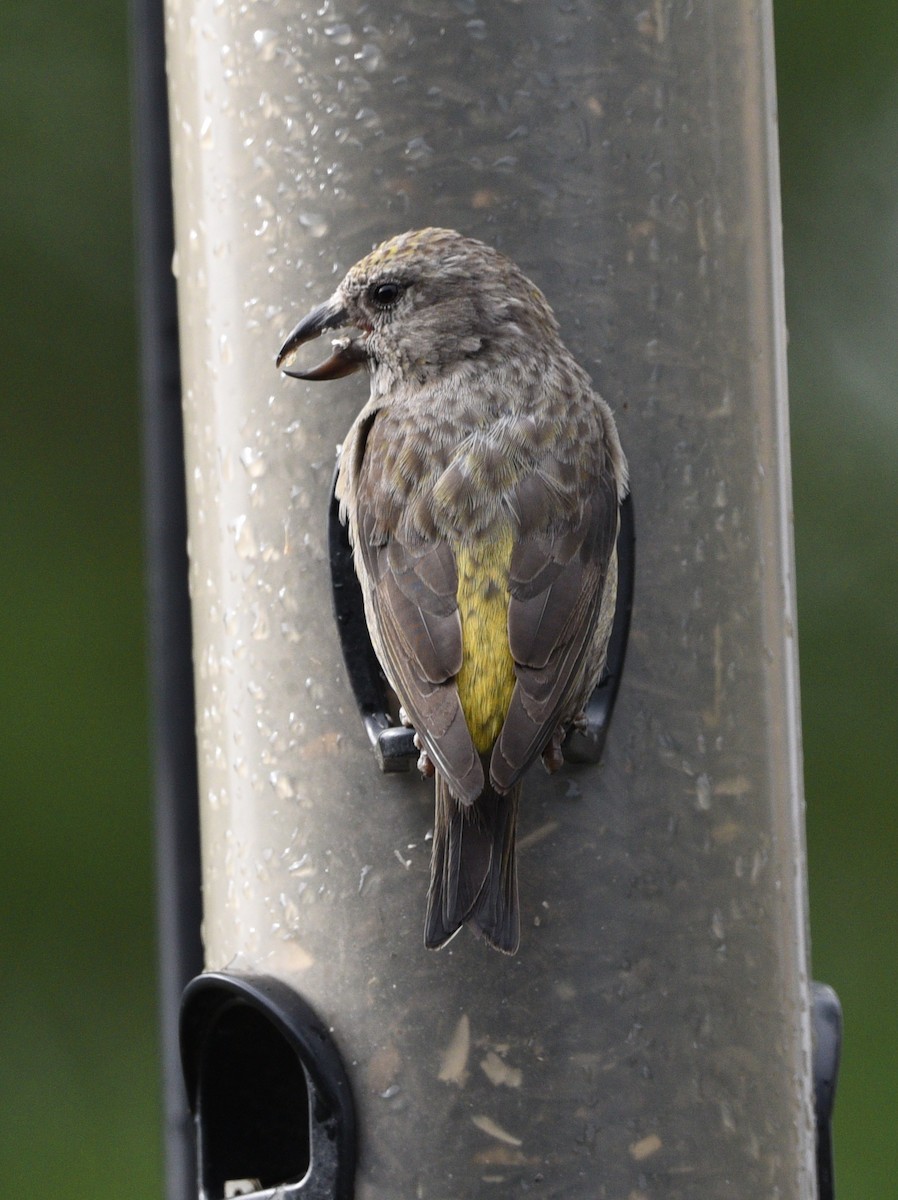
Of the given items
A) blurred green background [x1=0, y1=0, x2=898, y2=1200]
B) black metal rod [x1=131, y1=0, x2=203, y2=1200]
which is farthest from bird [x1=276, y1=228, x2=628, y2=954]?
blurred green background [x1=0, y1=0, x2=898, y2=1200]

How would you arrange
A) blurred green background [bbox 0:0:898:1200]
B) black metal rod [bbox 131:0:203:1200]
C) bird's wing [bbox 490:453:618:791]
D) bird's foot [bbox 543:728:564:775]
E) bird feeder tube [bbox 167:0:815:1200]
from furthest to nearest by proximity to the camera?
blurred green background [bbox 0:0:898:1200], black metal rod [bbox 131:0:203:1200], bird feeder tube [bbox 167:0:815:1200], bird's foot [bbox 543:728:564:775], bird's wing [bbox 490:453:618:791]

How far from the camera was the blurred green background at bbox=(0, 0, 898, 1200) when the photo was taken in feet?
20.0

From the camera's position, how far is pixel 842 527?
22.6ft

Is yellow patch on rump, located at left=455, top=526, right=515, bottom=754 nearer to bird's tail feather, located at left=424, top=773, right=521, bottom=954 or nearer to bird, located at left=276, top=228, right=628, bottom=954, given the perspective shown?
bird, located at left=276, top=228, right=628, bottom=954

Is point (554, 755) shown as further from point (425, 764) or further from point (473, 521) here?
point (473, 521)

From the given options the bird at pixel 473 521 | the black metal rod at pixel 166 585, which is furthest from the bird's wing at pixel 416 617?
the black metal rod at pixel 166 585

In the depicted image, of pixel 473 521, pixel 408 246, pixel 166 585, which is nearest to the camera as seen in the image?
pixel 473 521

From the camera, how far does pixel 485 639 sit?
285 centimetres

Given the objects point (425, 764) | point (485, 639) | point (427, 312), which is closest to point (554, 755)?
point (425, 764)

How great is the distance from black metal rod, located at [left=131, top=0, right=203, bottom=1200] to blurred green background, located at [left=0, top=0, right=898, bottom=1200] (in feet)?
7.99

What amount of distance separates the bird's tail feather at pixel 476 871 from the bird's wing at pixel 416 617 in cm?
10

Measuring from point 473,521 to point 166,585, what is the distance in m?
0.91

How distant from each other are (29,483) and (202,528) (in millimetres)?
3026

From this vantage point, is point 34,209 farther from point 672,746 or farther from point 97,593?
point 672,746
